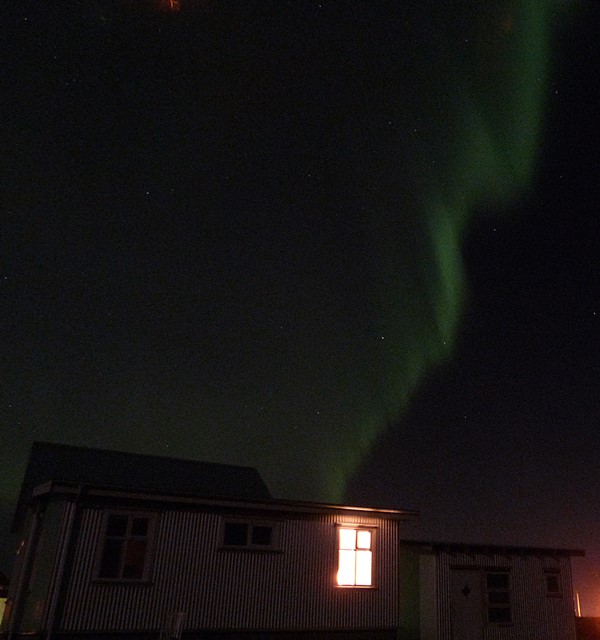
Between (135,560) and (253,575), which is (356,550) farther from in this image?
(135,560)

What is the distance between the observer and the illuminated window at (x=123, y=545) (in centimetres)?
1703

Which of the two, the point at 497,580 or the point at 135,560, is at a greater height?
the point at 497,580

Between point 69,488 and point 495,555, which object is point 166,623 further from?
point 495,555

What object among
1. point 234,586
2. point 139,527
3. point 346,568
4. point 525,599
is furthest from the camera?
point 525,599

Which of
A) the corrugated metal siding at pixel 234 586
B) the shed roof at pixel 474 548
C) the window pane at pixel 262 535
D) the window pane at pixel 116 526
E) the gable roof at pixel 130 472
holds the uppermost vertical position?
the gable roof at pixel 130 472

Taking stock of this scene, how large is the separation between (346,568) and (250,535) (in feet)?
11.5

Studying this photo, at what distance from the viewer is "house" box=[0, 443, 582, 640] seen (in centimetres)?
1680

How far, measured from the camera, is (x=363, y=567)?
2038cm

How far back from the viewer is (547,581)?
23828 millimetres

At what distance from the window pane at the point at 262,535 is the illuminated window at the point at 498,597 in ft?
29.1

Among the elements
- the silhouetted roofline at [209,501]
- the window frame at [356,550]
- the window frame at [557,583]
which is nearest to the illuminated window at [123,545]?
the silhouetted roofline at [209,501]

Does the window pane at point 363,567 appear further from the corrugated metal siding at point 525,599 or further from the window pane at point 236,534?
the window pane at point 236,534

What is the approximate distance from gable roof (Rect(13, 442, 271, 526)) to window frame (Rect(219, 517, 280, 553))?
547cm

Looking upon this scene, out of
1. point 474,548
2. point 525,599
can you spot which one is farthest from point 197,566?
point 525,599
